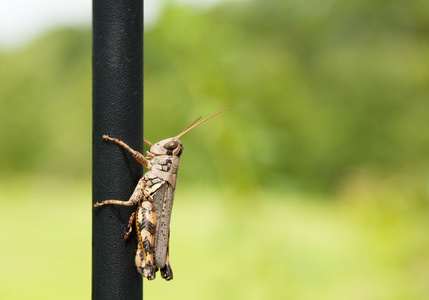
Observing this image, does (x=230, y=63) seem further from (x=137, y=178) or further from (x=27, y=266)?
(x=27, y=266)

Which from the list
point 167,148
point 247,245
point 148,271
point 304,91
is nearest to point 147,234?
point 148,271

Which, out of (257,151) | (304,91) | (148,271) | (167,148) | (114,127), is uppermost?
(304,91)

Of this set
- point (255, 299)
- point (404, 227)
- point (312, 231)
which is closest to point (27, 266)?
point (312, 231)

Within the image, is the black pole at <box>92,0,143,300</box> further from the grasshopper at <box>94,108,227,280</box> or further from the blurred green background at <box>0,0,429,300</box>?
the blurred green background at <box>0,0,429,300</box>

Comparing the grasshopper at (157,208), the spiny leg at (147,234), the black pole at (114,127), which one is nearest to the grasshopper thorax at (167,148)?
the grasshopper at (157,208)

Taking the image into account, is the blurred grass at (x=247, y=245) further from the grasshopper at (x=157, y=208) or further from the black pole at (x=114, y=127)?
the black pole at (x=114, y=127)

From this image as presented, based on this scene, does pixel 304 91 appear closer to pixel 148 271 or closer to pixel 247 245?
pixel 247 245
